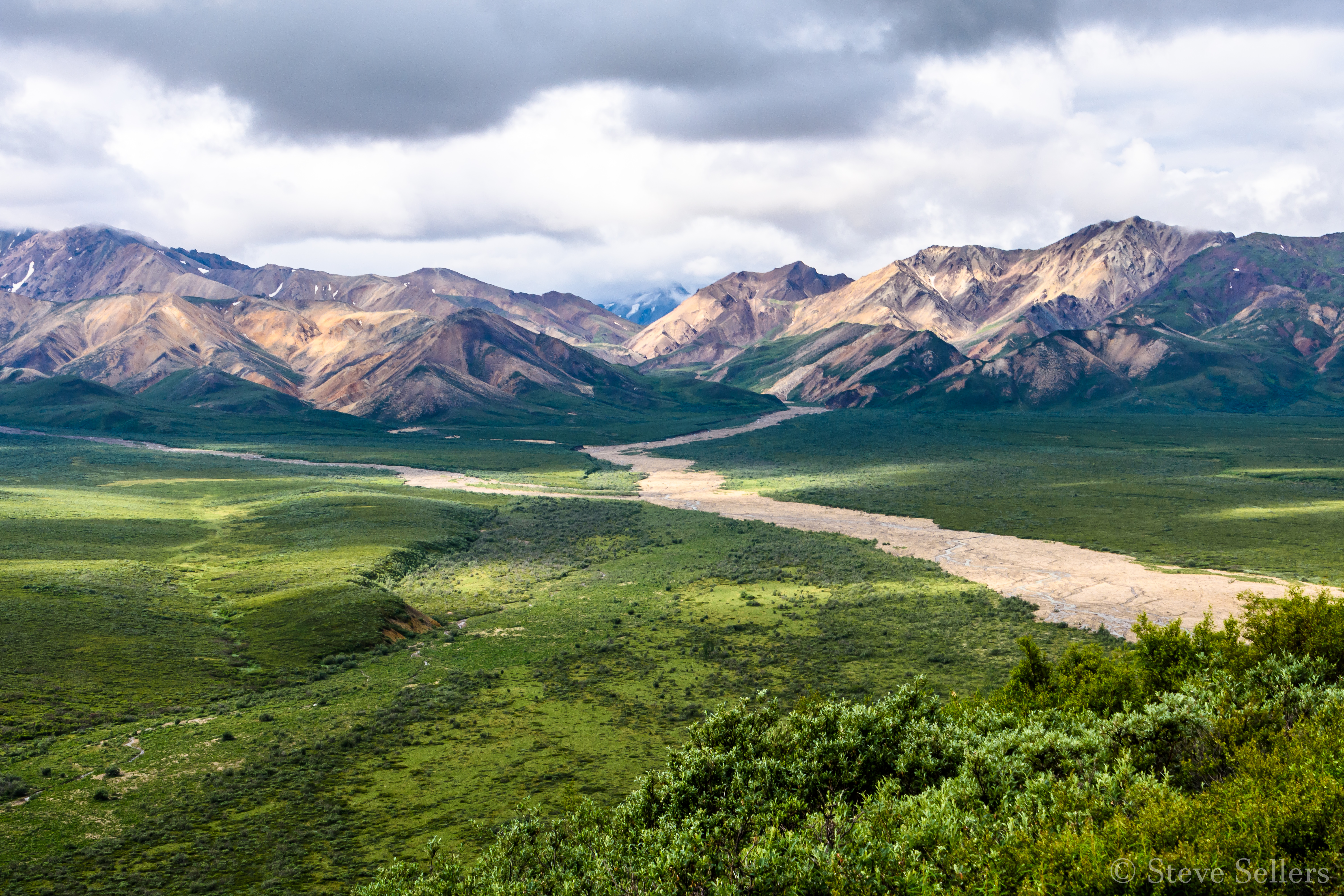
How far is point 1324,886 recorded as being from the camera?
11.4 meters

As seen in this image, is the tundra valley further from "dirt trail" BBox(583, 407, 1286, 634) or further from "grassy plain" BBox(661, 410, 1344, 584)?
"grassy plain" BBox(661, 410, 1344, 584)

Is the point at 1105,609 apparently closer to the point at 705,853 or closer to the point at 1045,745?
the point at 1045,745

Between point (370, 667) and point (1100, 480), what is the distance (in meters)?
101

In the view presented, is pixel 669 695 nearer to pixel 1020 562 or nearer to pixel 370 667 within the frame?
pixel 370 667

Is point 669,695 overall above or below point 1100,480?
below

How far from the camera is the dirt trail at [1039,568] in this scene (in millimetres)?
50625

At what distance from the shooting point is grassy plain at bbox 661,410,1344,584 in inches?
2771

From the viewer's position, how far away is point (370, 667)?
138 ft

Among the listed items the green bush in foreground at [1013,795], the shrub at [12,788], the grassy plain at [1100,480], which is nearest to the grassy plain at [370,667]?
the shrub at [12,788]

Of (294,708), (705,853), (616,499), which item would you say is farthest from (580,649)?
(616,499)

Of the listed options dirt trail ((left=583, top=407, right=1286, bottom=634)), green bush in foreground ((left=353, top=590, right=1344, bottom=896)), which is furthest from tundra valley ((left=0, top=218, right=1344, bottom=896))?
dirt trail ((left=583, top=407, right=1286, bottom=634))

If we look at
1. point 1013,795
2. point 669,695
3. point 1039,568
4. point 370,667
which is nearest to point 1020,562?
point 1039,568

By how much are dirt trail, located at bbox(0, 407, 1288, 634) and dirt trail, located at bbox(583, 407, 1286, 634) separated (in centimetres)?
10

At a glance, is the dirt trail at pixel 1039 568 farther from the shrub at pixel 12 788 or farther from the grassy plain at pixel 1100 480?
the shrub at pixel 12 788
